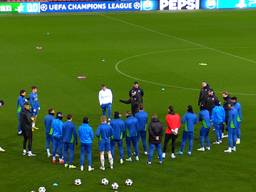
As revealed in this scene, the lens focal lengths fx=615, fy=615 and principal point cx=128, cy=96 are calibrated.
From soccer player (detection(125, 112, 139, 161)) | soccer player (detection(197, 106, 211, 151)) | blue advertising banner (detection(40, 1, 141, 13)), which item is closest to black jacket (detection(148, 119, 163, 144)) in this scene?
soccer player (detection(125, 112, 139, 161))

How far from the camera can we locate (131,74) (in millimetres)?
41375

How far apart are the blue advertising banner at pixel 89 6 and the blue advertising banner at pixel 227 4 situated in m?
8.92

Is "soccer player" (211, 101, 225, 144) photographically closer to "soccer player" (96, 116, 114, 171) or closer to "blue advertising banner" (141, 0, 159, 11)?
"soccer player" (96, 116, 114, 171)

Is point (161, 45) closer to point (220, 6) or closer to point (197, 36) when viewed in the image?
point (197, 36)

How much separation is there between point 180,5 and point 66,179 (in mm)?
57645

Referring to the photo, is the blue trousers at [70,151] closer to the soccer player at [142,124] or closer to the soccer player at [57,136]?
the soccer player at [57,136]

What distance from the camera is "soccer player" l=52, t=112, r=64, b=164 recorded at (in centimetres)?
2342

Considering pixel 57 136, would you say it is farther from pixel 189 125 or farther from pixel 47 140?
pixel 189 125

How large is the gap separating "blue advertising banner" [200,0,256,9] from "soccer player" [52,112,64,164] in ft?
187

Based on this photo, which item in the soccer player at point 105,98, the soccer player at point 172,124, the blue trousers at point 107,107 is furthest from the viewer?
the blue trousers at point 107,107

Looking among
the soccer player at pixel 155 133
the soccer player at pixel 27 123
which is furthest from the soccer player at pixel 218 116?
the soccer player at pixel 27 123

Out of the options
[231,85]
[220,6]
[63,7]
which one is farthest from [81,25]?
[231,85]

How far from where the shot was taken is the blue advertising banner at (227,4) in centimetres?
7819

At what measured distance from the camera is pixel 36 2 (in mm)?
73125
